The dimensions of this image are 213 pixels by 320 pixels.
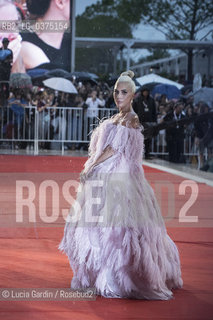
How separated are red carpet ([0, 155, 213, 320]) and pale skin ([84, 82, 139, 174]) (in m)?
0.86

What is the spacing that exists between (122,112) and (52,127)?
11.5m

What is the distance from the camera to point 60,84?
16.2 meters

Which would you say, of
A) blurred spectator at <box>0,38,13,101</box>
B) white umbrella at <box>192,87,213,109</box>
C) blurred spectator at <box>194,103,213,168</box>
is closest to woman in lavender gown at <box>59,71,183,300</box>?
blurred spectator at <box>194,103,213,168</box>

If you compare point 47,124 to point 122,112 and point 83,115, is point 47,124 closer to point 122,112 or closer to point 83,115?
point 83,115

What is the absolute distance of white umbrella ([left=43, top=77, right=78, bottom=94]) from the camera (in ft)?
52.9

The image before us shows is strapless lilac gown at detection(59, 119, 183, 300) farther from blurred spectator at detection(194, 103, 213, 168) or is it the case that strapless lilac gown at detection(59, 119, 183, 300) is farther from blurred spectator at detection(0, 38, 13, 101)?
blurred spectator at detection(0, 38, 13, 101)

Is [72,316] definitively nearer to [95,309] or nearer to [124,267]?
[95,309]

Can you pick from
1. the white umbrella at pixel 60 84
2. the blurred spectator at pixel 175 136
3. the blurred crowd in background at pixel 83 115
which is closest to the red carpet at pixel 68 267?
the blurred spectator at pixel 175 136

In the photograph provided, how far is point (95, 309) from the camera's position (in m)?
3.73

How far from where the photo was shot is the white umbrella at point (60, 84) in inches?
635

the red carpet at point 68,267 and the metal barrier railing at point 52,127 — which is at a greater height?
the metal barrier railing at point 52,127

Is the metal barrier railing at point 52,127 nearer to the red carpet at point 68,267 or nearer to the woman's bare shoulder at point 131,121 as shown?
the red carpet at point 68,267

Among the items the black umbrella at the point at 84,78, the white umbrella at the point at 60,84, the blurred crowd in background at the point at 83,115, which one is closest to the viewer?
the blurred crowd in background at the point at 83,115

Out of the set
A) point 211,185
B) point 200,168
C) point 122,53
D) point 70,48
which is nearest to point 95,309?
point 211,185
